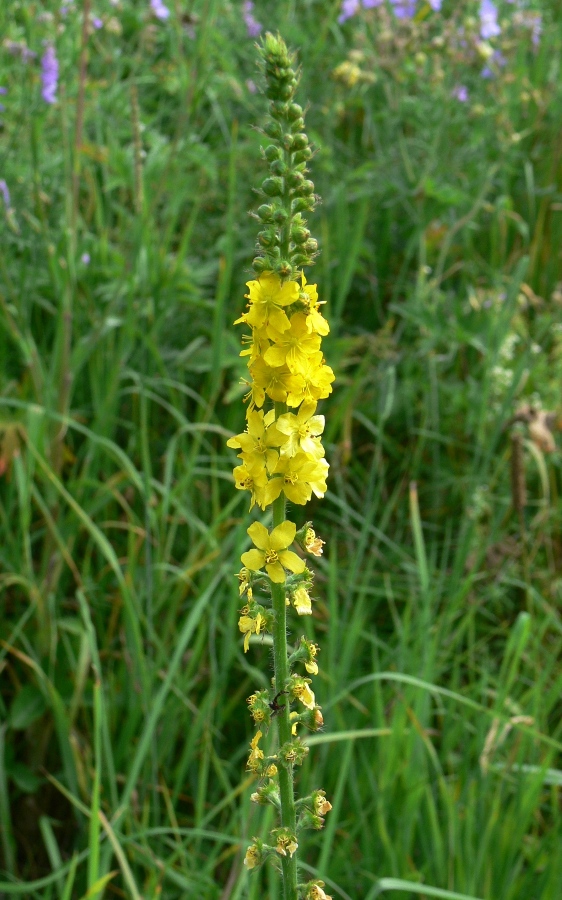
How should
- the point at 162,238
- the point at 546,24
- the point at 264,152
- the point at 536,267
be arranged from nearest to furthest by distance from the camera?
the point at 264,152
the point at 162,238
the point at 536,267
the point at 546,24

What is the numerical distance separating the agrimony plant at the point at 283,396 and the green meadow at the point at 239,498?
639 millimetres

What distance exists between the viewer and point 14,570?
3172mm

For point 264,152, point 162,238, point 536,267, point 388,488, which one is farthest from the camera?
point 536,267

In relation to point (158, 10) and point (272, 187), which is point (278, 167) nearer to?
point (272, 187)

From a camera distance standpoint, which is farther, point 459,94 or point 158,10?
point 459,94

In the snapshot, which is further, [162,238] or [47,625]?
[162,238]

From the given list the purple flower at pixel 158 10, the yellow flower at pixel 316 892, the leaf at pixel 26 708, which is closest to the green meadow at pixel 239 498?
the leaf at pixel 26 708

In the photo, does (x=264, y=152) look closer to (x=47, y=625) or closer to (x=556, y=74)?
(x=47, y=625)

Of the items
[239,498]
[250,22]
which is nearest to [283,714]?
[239,498]

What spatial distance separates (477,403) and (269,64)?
9.28 ft

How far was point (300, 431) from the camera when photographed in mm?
1287

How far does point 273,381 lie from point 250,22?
4.75 metres

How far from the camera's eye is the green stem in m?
1.33

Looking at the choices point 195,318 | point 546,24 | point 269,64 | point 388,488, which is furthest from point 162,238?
point 546,24
